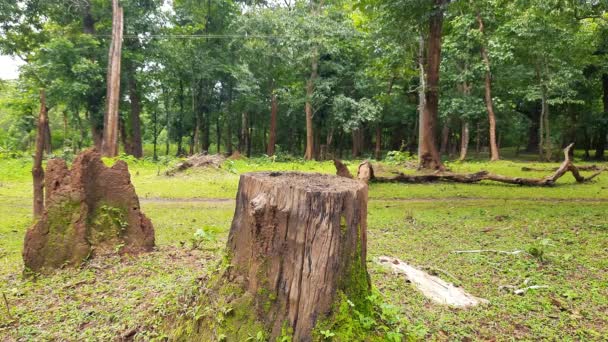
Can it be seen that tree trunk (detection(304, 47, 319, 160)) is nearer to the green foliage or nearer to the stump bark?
the stump bark

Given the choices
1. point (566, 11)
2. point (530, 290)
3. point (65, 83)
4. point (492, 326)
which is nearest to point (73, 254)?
point (492, 326)

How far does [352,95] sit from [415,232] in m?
19.9

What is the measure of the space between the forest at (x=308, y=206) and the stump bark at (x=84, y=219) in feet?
0.06

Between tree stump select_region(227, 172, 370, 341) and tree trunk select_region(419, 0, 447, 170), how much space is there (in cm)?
1145

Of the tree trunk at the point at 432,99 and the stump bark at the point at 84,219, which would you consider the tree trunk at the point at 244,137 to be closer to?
the tree trunk at the point at 432,99

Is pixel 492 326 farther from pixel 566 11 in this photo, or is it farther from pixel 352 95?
pixel 352 95

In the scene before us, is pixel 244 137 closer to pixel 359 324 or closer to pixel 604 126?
pixel 604 126

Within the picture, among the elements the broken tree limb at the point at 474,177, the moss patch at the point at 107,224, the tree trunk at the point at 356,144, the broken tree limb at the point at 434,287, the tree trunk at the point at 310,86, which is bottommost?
the broken tree limb at the point at 434,287

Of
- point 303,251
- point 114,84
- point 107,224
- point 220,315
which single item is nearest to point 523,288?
point 303,251

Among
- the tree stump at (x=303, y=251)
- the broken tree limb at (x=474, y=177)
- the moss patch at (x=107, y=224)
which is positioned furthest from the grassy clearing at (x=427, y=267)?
the broken tree limb at (x=474, y=177)

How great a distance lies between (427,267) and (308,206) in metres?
2.96

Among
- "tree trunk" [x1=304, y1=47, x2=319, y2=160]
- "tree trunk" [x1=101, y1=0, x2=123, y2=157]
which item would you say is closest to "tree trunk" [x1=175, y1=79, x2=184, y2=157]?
"tree trunk" [x1=304, y1=47, x2=319, y2=160]

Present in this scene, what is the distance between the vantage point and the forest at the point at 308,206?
2.46 meters

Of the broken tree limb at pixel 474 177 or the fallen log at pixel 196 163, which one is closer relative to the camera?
the broken tree limb at pixel 474 177
